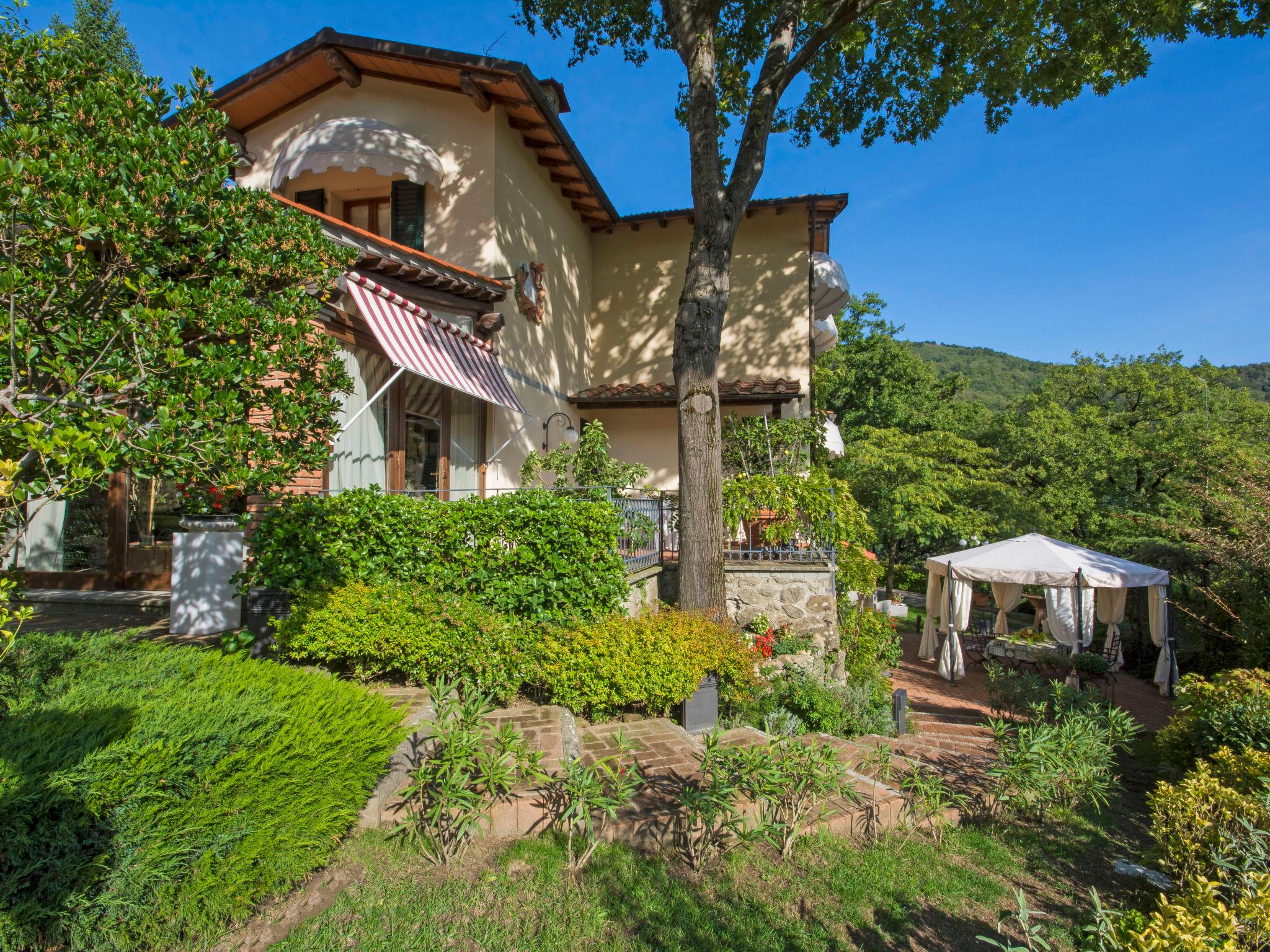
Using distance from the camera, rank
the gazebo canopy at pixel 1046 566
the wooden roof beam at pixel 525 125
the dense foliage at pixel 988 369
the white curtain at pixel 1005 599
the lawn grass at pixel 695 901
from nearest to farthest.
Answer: the lawn grass at pixel 695 901
the wooden roof beam at pixel 525 125
the gazebo canopy at pixel 1046 566
the white curtain at pixel 1005 599
the dense foliage at pixel 988 369

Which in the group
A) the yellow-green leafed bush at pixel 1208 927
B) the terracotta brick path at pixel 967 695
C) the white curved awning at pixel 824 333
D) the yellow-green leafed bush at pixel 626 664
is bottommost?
the terracotta brick path at pixel 967 695

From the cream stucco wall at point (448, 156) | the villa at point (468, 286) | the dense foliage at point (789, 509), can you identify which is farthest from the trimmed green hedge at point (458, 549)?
the cream stucco wall at point (448, 156)

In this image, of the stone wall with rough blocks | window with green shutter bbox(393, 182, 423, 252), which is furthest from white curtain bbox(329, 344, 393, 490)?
the stone wall with rough blocks

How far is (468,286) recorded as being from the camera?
11.3 m

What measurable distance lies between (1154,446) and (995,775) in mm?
25507

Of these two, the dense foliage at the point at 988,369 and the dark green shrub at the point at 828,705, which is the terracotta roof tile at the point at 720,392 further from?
the dense foliage at the point at 988,369

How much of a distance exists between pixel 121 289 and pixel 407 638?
4.28m

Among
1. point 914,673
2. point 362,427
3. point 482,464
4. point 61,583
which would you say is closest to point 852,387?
point 914,673


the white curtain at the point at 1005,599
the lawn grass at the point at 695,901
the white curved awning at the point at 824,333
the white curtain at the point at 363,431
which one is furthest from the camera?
the white curved awning at the point at 824,333

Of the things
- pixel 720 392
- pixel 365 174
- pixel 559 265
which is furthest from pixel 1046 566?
pixel 365 174

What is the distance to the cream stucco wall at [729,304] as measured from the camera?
55.3 feet

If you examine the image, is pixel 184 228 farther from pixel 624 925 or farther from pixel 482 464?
pixel 482 464

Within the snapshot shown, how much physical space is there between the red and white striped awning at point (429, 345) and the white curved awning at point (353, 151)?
3.81 metres

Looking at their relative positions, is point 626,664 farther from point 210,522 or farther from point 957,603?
point 957,603
